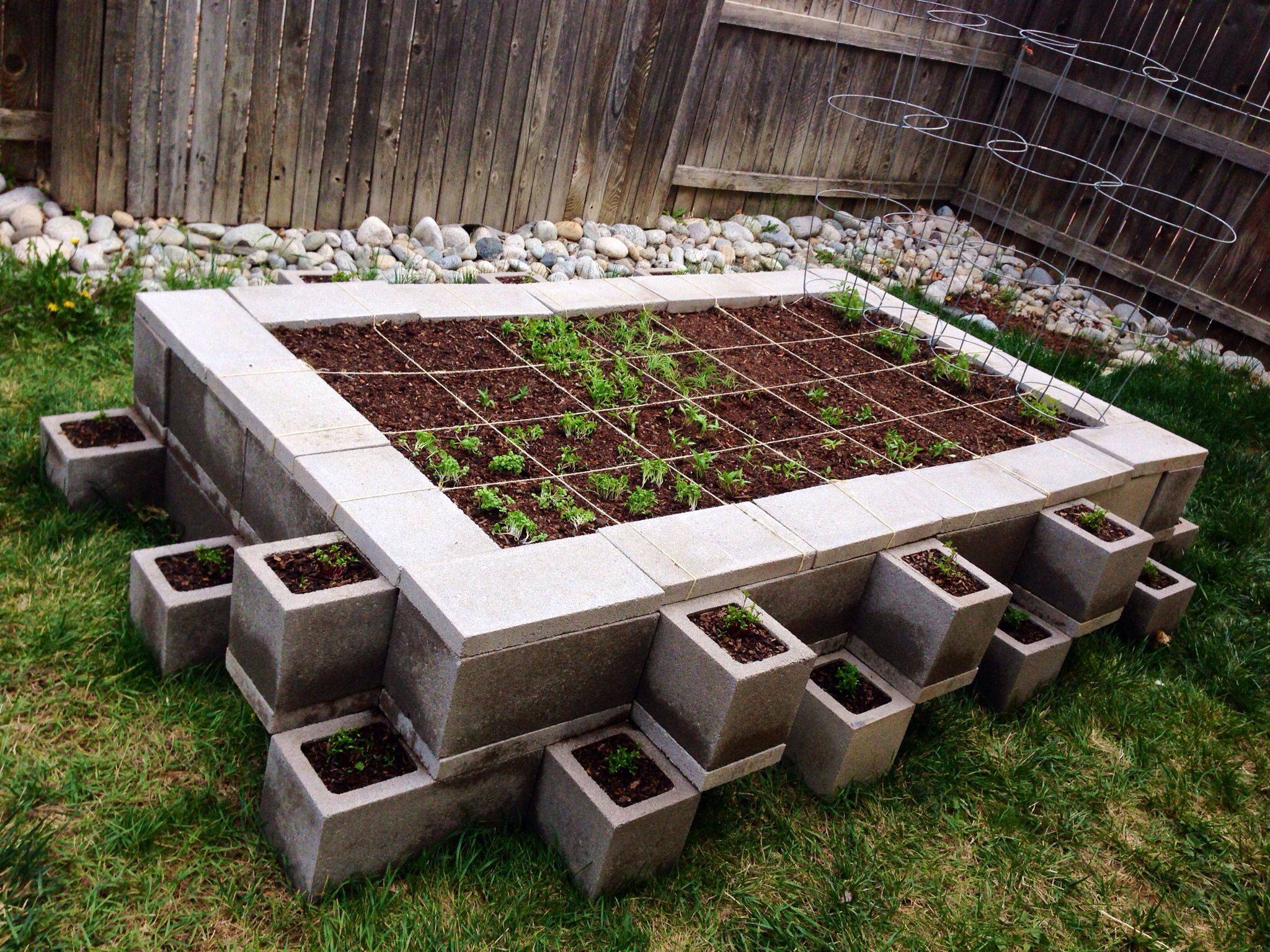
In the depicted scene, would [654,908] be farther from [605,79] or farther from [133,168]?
[605,79]

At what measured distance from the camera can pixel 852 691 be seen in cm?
325

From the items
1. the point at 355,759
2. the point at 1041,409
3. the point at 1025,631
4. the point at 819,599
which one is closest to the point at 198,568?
the point at 355,759

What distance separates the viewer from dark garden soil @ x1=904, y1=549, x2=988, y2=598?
325 centimetres

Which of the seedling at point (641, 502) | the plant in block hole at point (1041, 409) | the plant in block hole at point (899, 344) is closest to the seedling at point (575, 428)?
the seedling at point (641, 502)

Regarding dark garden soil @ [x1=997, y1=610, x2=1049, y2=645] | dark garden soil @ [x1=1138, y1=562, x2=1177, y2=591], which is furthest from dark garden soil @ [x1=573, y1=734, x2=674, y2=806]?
dark garden soil @ [x1=1138, y1=562, x2=1177, y2=591]

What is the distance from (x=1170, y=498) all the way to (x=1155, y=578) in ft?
1.37

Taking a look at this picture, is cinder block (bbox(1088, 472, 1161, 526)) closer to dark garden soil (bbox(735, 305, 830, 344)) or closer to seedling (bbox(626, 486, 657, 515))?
dark garden soil (bbox(735, 305, 830, 344))

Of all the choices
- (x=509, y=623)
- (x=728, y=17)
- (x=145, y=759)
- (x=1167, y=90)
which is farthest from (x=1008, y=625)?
(x=1167, y=90)

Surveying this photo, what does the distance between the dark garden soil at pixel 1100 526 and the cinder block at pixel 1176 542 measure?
959mm

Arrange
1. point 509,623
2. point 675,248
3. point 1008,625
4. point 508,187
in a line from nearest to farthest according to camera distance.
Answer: point 509,623 < point 1008,625 < point 508,187 < point 675,248

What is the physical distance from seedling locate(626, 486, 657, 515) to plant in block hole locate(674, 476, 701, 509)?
0.08 metres

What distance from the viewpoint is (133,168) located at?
5211 millimetres

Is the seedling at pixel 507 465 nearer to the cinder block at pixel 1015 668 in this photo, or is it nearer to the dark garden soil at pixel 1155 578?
the cinder block at pixel 1015 668

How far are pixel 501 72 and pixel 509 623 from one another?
459cm
